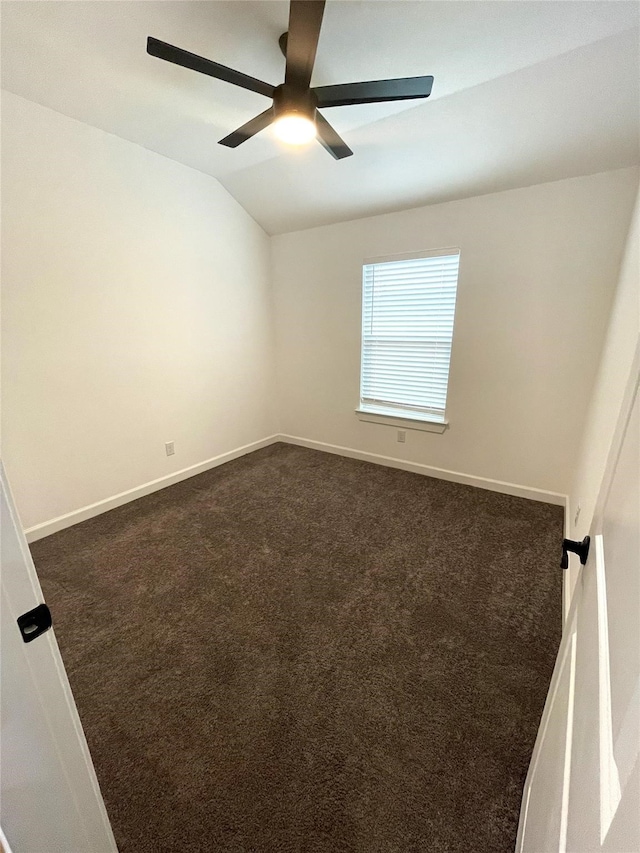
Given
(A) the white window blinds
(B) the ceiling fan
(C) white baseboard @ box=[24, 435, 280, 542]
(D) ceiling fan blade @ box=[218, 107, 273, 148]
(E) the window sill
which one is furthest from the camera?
(E) the window sill

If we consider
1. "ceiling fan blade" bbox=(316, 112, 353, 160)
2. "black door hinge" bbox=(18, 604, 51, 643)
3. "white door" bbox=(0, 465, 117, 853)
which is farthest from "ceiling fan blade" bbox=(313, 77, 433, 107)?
"black door hinge" bbox=(18, 604, 51, 643)

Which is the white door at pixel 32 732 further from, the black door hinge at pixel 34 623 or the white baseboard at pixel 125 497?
the white baseboard at pixel 125 497

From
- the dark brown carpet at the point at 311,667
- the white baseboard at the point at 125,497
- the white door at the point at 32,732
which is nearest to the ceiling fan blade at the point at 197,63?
the white door at the point at 32,732

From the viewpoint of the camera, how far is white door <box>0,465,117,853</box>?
542mm

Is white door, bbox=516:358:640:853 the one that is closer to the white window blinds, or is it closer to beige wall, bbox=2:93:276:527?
the white window blinds

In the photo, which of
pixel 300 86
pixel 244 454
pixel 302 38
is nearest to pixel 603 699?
pixel 302 38

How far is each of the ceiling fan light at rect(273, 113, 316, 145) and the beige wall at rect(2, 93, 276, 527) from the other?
1539 millimetres

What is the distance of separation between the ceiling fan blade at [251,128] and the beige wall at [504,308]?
1.53 metres

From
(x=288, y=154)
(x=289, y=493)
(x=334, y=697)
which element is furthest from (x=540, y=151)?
(x=334, y=697)

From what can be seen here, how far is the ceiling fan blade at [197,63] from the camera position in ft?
4.22

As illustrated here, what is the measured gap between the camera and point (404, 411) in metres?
3.42

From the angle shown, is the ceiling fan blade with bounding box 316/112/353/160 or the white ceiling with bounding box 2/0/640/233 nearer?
the white ceiling with bounding box 2/0/640/233

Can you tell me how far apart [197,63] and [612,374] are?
7.57 feet

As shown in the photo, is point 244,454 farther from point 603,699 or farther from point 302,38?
point 603,699
